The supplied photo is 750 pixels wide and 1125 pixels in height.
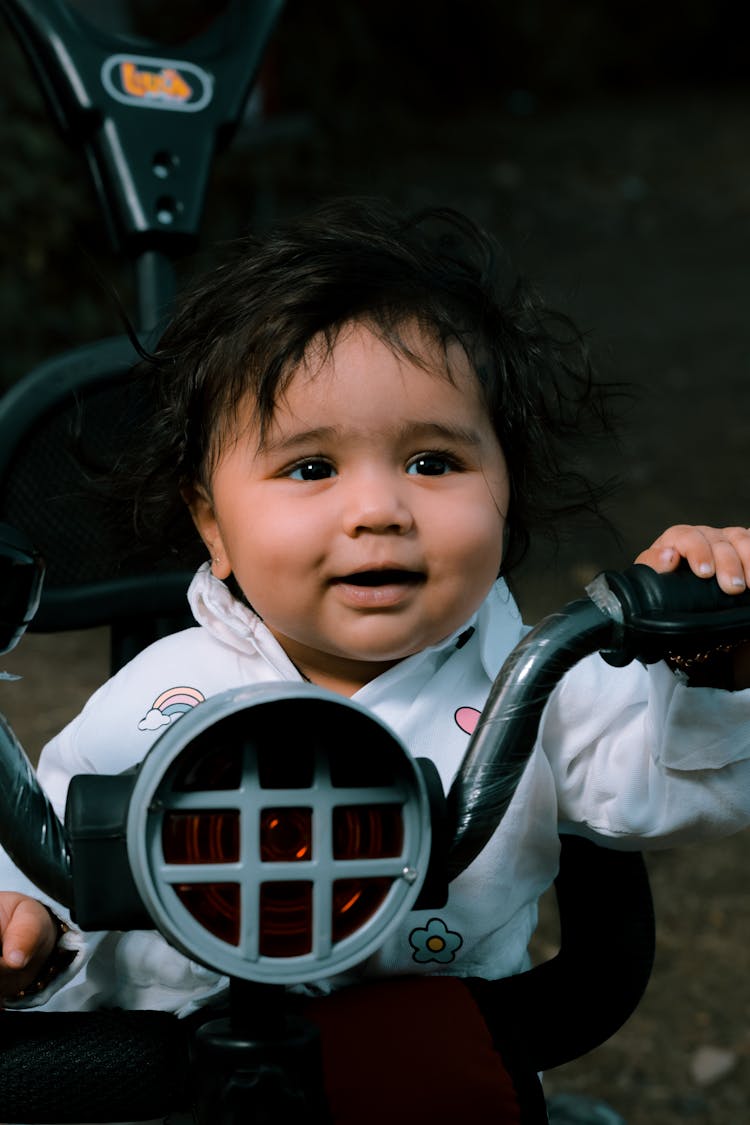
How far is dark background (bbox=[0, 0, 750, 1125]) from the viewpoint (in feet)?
9.38

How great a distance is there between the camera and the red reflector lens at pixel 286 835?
0.85 metres

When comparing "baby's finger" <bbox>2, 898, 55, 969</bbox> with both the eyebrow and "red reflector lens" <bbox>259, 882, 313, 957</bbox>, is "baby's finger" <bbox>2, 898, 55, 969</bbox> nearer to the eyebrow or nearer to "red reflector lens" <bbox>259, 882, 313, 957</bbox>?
"red reflector lens" <bbox>259, 882, 313, 957</bbox>

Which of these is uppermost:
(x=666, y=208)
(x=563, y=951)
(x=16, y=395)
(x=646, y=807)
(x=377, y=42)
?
(x=16, y=395)

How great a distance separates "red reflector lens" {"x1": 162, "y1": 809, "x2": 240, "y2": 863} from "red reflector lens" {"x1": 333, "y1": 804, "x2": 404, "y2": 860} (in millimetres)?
56

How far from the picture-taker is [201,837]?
840 mm

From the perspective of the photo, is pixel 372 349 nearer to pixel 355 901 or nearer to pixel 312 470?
pixel 312 470

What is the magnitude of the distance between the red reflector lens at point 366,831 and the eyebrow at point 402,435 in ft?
1.53

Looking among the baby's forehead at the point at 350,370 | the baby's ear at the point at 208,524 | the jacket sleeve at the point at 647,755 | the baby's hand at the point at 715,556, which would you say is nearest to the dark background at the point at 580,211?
the baby's ear at the point at 208,524

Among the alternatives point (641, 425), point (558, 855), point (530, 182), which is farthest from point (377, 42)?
point (558, 855)

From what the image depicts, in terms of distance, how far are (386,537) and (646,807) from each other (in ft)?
0.98

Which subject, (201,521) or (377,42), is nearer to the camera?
(201,521)

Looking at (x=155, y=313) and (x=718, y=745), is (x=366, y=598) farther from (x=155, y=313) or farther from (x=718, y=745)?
(x=155, y=313)

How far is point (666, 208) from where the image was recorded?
9.06 metres

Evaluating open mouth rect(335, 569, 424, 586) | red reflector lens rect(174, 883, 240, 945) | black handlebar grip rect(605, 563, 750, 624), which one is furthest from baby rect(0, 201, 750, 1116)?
red reflector lens rect(174, 883, 240, 945)
